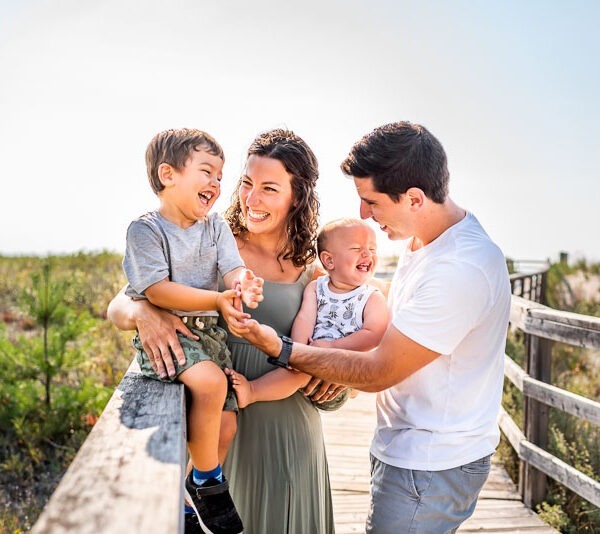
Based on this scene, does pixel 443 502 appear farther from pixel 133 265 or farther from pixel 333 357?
pixel 133 265

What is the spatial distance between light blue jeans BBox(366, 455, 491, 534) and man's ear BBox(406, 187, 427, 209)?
0.97m

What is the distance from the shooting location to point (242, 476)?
267cm

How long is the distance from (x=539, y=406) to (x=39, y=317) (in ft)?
15.7

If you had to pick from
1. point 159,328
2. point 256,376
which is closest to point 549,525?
point 256,376

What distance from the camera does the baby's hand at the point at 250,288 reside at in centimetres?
211

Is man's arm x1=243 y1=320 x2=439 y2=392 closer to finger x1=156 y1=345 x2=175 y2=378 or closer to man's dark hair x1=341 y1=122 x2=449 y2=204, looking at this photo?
finger x1=156 y1=345 x2=175 y2=378

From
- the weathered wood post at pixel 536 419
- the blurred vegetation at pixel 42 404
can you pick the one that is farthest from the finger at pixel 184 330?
the blurred vegetation at pixel 42 404

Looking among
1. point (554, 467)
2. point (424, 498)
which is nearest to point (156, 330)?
point (424, 498)

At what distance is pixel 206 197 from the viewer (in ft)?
7.75

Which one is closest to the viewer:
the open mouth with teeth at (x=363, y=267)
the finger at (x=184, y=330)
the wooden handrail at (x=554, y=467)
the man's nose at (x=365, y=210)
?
the finger at (x=184, y=330)

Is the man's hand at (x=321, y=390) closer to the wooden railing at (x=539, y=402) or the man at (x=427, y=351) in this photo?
the man at (x=427, y=351)

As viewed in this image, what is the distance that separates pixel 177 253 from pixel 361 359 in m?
0.77

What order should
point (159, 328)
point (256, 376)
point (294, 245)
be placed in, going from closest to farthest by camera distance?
point (159, 328), point (256, 376), point (294, 245)

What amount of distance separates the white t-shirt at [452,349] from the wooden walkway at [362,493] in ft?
6.28
